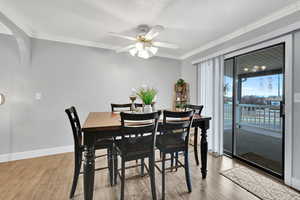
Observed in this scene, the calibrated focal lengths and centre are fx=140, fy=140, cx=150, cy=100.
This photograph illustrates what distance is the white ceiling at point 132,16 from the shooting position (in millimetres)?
1817

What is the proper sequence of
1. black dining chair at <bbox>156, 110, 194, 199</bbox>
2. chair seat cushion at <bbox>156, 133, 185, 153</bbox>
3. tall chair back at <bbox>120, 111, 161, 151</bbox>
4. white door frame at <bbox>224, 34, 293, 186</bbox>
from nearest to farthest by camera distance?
1. tall chair back at <bbox>120, 111, 161, 151</bbox>
2. black dining chair at <bbox>156, 110, 194, 199</bbox>
3. chair seat cushion at <bbox>156, 133, 185, 153</bbox>
4. white door frame at <bbox>224, 34, 293, 186</bbox>

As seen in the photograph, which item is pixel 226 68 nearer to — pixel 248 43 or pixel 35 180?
pixel 248 43

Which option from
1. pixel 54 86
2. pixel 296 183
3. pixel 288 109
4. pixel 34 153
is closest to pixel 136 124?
pixel 288 109

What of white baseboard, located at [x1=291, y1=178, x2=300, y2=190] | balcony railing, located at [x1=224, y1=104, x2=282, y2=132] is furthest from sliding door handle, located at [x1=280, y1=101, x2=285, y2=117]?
white baseboard, located at [x1=291, y1=178, x2=300, y2=190]

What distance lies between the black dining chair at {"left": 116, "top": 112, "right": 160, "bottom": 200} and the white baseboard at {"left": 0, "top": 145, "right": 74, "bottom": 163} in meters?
2.02

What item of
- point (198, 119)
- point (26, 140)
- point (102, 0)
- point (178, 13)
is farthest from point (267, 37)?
point (26, 140)

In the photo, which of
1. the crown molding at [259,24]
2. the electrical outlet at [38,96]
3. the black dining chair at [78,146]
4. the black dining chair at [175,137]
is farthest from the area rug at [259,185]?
the electrical outlet at [38,96]

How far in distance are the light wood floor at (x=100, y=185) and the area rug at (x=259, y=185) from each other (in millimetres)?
113

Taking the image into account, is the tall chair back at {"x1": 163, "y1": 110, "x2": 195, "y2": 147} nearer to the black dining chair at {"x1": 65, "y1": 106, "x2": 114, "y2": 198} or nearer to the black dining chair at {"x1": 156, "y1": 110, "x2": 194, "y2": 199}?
the black dining chair at {"x1": 156, "y1": 110, "x2": 194, "y2": 199}

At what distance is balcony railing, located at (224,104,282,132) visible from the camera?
7.44ft

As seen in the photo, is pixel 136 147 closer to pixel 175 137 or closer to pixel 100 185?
pixel 175 137

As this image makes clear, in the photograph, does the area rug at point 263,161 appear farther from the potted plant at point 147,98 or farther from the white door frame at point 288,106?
the potted plant at point 147,98

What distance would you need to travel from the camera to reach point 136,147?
5.16 ft

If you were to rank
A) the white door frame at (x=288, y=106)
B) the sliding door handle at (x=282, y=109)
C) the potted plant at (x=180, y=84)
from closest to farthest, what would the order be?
the white door frame at (x=288, y=106)
the sliding door handle at (x=282, y=109)
the potted plant at (x=180, y=84)
